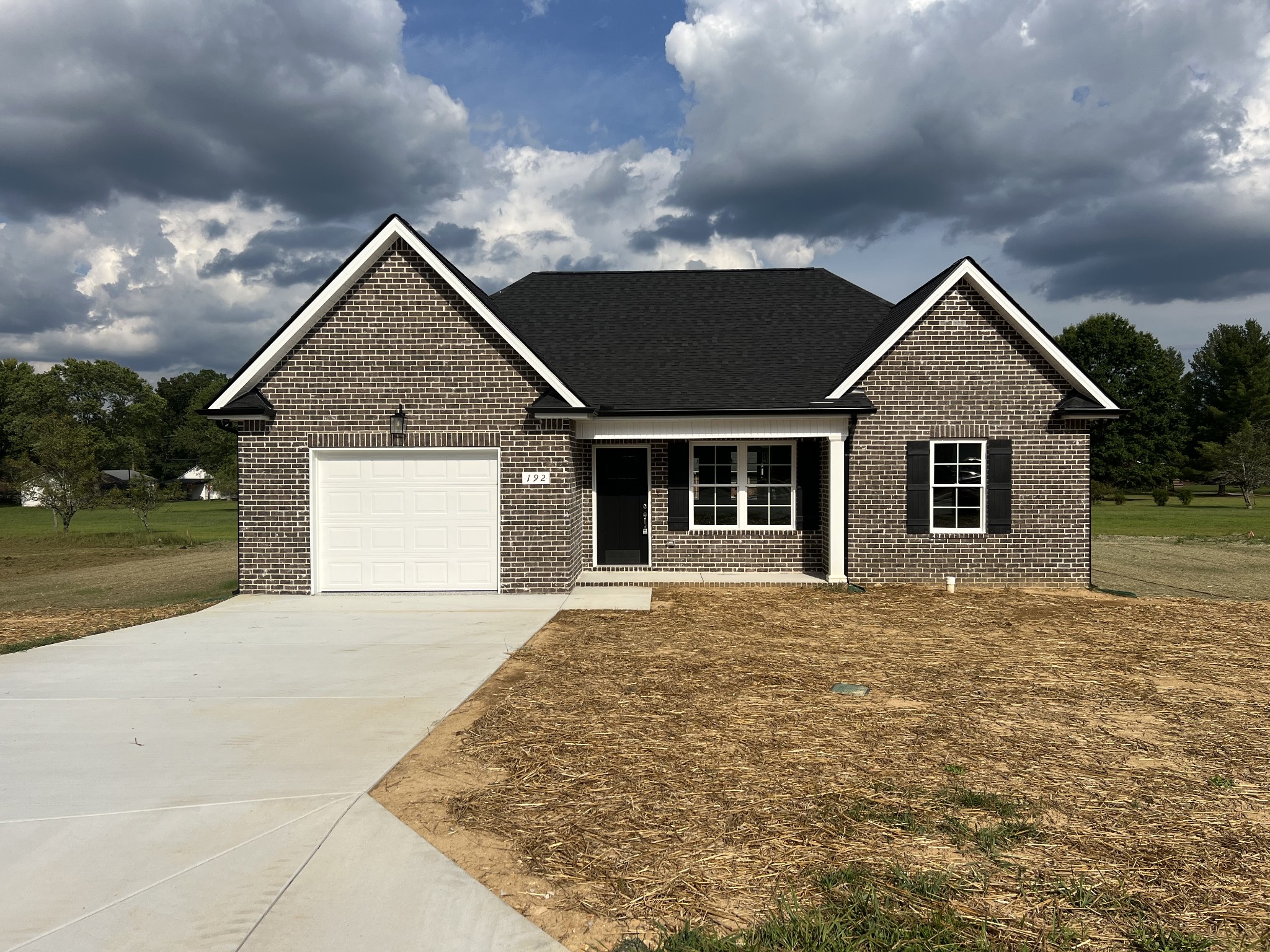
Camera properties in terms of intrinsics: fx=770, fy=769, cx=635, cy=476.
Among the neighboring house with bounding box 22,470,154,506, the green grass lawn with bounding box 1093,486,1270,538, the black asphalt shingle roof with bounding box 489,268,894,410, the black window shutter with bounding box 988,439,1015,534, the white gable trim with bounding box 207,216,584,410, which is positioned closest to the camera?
the white gable trim with bounding box 207,216,584,410

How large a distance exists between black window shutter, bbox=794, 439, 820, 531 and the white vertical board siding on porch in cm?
127

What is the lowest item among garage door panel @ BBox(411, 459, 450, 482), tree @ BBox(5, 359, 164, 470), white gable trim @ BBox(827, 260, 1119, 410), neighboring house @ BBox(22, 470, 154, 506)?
neighboring house @ BBox(22, 470, 154, 506)

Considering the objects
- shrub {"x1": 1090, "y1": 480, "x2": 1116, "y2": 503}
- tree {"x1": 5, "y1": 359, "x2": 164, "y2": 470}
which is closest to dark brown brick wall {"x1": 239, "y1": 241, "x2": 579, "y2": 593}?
shrub {"x1": 1090, "y1": 480, "x2": 1116, "y2": 503}

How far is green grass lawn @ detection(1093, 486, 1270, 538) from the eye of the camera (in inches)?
1075

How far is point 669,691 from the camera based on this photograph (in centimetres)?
695

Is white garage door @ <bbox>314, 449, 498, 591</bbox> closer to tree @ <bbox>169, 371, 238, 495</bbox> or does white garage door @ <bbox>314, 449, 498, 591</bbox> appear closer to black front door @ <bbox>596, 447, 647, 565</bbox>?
black front door @ <bbox>596, 447, 647, 565</bbox>

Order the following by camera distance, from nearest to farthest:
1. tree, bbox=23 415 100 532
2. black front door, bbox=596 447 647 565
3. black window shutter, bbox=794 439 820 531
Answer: black window shutter, bbox=794 439 820 531 → black front door, bbox=596 447 647 565 → tree, bbox=23 415 100 532

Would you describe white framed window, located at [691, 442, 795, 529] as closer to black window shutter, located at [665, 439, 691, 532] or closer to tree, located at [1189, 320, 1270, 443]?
black window shutter, located at [665, 439, 691, 532]

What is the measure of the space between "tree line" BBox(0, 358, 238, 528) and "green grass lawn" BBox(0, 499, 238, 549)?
168 cm

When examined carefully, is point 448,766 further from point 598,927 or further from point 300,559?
point 300,559

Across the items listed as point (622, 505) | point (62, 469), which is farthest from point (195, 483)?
point (622, 505)

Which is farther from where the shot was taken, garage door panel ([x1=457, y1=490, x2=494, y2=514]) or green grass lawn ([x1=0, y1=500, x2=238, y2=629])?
green grass lawn ([x1=0, y1=500, x2=238, y2=629])

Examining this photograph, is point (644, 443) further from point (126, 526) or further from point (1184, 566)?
point (126, 526)

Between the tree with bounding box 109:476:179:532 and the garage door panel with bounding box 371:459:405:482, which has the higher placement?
the garage door panel with bounding box 371:459:405:482
